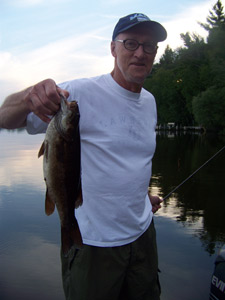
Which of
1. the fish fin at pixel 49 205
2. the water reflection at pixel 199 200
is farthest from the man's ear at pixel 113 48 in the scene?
the water reflection at pixel 199 200

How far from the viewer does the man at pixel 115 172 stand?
2.49 meters

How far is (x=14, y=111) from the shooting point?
7.19 ft

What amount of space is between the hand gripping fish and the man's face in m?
0.91

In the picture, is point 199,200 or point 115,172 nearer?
point 115,172

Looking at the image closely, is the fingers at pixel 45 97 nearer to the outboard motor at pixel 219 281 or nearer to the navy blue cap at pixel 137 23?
the navy blue cap at pixel 137 23

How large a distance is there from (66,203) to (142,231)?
3.00ft

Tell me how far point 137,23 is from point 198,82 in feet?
211

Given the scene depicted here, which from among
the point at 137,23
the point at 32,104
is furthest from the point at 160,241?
the point at 32,104

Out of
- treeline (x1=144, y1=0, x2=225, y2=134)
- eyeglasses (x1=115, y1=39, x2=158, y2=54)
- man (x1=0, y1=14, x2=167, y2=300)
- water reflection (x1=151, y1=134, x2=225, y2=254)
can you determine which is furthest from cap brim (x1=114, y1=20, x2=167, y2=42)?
treeline (x1=144, y1=0, x2=225, y2=134)

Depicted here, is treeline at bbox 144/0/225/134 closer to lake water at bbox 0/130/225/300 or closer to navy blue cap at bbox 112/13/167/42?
lake water at bbox 0/130/225/300

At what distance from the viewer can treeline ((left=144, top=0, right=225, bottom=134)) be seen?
49.2 m

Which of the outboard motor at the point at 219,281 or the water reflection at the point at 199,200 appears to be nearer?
the outboard motor at the point at 219,281

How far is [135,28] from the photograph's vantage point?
2.74m

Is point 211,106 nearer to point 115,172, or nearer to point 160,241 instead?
point 160,241
